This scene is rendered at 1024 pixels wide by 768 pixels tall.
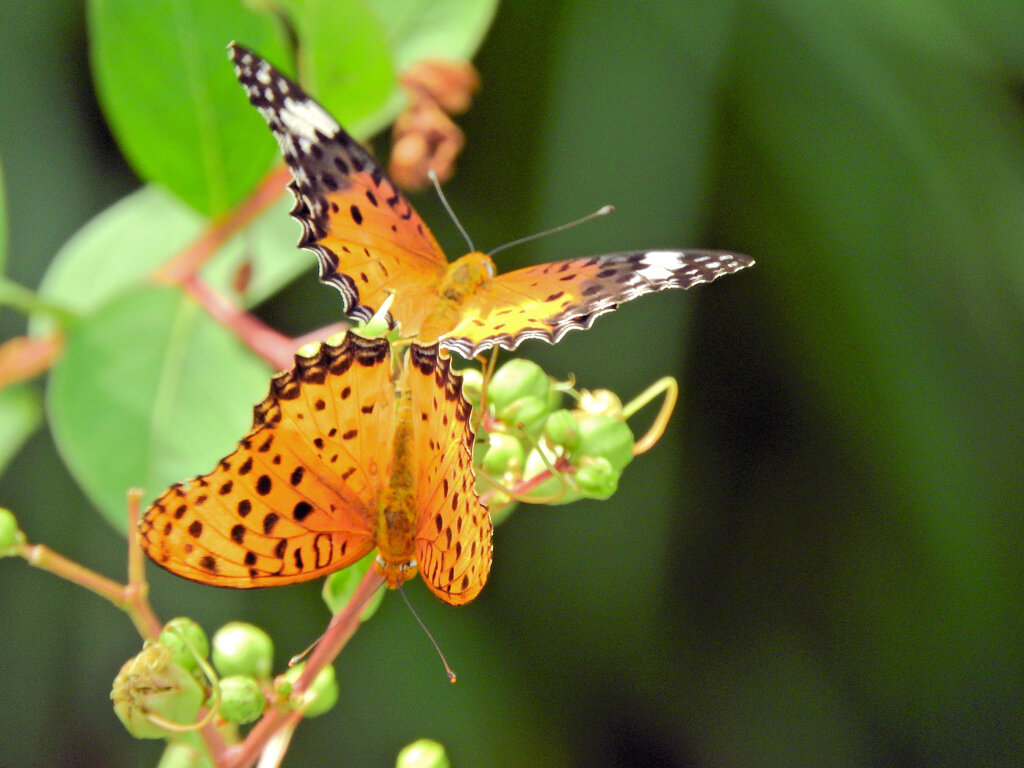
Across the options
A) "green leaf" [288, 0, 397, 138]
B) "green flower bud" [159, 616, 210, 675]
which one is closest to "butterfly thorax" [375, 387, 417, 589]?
"green flower bud" [159, 616, 210, 675]

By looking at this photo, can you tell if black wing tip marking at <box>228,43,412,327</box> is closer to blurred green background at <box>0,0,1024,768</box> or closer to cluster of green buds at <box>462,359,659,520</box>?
cluster of green buds at <box>462,359,659,520</box>

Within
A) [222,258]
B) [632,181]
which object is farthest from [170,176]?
[632,181]

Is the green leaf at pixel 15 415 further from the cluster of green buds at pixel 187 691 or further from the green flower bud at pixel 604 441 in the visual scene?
the green flower bud at pixel 604 441

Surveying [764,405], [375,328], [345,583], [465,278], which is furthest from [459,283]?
[764,405]

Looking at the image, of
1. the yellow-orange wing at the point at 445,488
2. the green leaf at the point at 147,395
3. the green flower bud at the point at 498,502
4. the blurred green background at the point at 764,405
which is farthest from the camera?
the blurred green background at the point at 764,405

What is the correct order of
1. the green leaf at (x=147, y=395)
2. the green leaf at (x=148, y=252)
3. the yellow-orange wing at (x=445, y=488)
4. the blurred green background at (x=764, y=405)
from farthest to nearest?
the blurred green background at (x=764, y=405), the green leaf at (x=148, y=252), the green leaf at (x=147, y=395), the yellow-orange wing at (x=445, y=488)

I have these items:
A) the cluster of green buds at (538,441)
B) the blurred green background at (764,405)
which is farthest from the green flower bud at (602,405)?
the blurred green background at (764,405)

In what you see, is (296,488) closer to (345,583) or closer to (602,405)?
(345,583)
